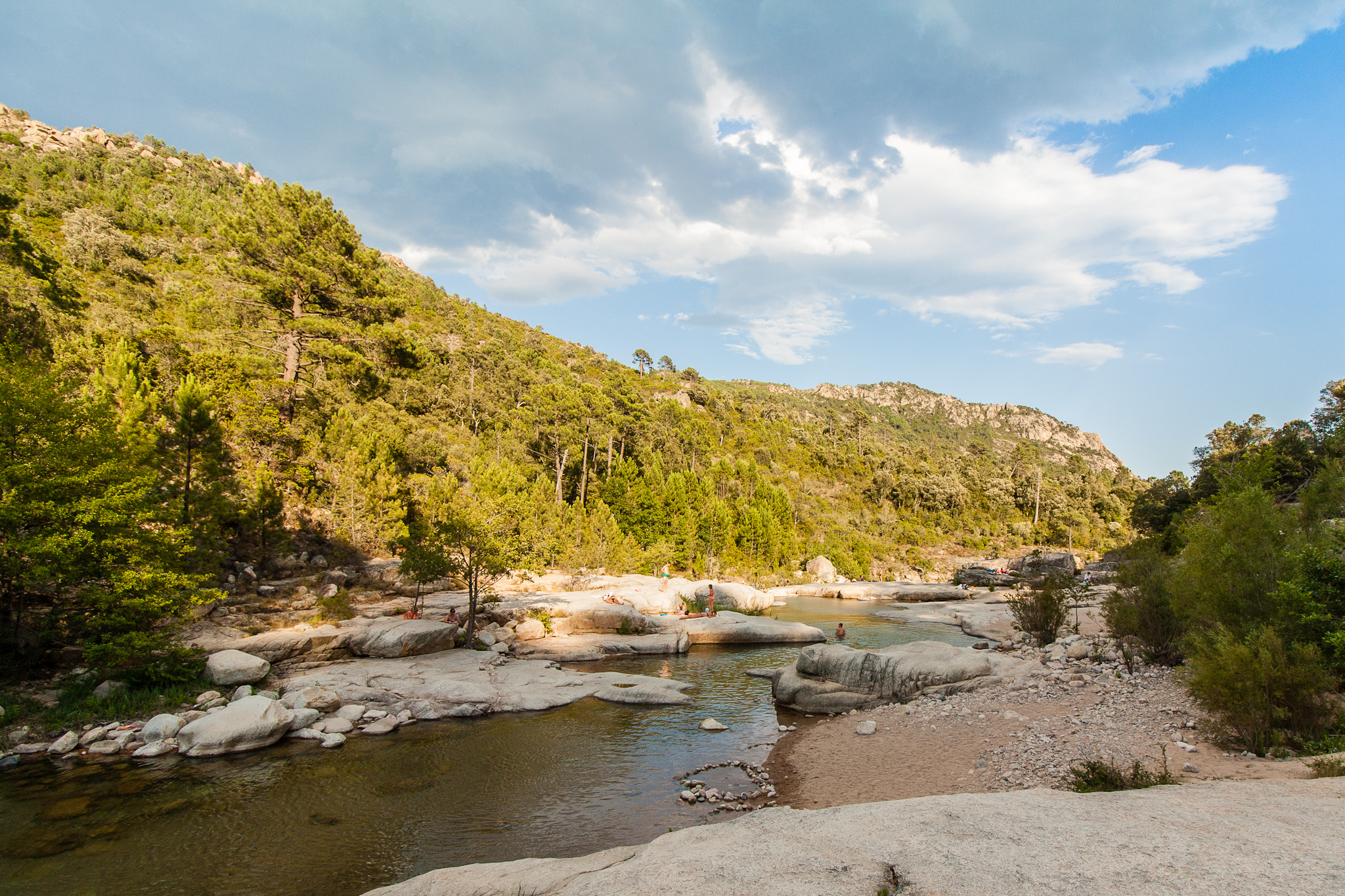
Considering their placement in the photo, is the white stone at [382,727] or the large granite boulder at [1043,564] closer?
the white stone at [382,727]

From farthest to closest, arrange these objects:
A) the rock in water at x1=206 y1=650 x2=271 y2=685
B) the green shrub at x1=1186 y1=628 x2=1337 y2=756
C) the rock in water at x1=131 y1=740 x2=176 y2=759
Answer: the rock in water at x1=206 y1=650 x2=271 y2=685, the rock in water at x1=131 y1=740 x2=176 y2=759, the green shrub at x1=1186 y1=628 x2=1337 y2=756

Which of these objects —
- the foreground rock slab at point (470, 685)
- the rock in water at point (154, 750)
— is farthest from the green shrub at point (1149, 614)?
the rock in water at point (154, 750)

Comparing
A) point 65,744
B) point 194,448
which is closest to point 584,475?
point 194,448

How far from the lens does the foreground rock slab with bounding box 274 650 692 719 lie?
691 inches

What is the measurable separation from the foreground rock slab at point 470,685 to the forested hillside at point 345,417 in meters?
5.89

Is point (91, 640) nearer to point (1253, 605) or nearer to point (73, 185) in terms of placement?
point (1253, 605)

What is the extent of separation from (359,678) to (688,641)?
623 inches

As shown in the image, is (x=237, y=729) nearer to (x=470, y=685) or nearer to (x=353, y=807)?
(x=353, y=807)

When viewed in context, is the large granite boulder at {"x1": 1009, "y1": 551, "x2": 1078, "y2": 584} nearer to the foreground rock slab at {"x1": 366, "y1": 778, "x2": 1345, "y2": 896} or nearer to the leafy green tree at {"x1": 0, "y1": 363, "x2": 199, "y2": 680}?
the foreground rock slab at {"x1": 366, "y1": 778, "x2": 1345, "y2": 896}

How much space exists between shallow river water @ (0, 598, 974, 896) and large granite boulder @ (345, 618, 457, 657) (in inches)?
229

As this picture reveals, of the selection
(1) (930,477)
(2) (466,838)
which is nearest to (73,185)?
(2) (466,838)

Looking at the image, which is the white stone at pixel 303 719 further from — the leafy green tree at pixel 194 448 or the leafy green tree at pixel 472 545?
the leafy green tree at pixel 194 448

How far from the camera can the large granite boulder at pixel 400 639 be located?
2119 cm

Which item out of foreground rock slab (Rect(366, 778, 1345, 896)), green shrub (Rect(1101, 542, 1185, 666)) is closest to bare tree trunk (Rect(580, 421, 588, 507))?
green shrub (Rect(1101, 542, 1185, 666))
